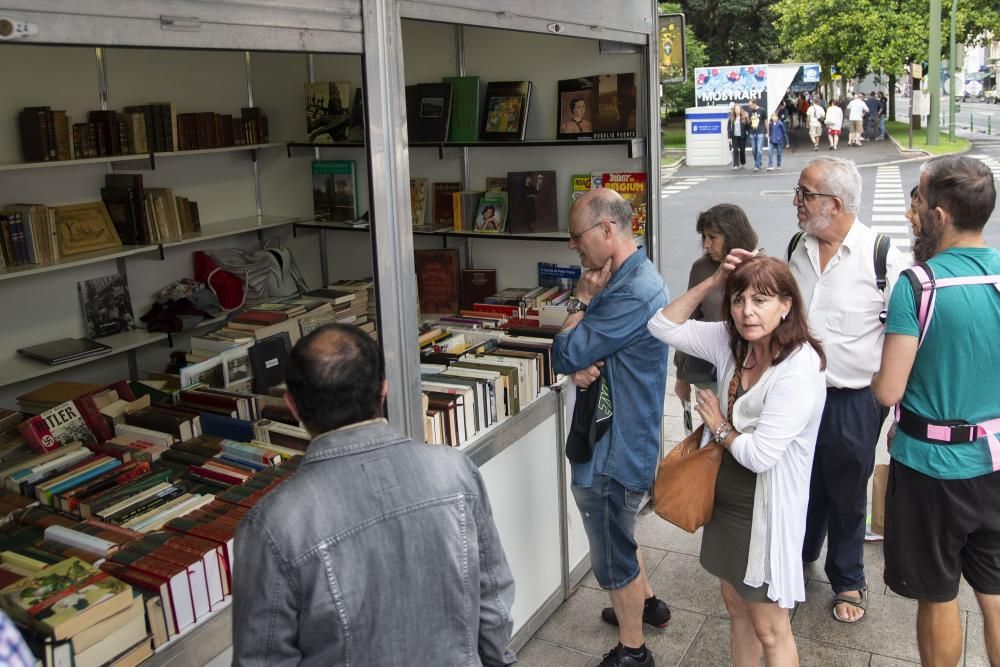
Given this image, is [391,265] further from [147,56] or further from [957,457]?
[147,56]

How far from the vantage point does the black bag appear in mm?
3391

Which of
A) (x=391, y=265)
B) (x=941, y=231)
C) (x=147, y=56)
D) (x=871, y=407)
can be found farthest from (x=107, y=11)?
(x=147, y=56)

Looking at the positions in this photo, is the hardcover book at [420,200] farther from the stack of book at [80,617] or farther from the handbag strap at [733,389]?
the stack of book at [80,617]

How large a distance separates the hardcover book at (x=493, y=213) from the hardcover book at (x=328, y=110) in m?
1.13

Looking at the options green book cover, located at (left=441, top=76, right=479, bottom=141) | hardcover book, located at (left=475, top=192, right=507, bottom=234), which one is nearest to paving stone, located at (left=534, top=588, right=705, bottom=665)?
hardcover book, located at (left=475, top=192, right=507, bottom=234)

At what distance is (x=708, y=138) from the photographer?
2612 cm

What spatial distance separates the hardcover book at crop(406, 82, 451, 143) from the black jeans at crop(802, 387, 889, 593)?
112 inches

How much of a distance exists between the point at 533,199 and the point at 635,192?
0.64 meters

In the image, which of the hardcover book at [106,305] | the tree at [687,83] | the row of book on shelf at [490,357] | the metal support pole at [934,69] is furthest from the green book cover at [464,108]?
the tree at [687,83]

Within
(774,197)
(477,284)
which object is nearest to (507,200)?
(477,284)

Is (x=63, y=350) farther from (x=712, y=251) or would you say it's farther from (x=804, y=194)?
(x=804, y=194)

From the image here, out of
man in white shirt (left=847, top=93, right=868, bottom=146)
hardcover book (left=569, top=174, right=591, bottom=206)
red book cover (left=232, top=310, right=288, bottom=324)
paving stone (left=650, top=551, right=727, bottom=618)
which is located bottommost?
paving stone (left=650, top=551, right=727, bottom=618)

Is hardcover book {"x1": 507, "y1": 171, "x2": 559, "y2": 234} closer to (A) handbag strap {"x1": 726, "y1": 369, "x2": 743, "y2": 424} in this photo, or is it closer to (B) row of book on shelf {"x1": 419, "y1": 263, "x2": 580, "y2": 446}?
(B) row of book on shelf {"x1": 419, "y1": 263, "x2": 580, "y2": 446}

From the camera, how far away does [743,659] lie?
3254 millimetres
